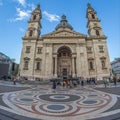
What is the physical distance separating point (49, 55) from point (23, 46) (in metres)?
9.88

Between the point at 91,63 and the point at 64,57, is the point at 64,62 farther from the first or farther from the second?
the point at 91,63

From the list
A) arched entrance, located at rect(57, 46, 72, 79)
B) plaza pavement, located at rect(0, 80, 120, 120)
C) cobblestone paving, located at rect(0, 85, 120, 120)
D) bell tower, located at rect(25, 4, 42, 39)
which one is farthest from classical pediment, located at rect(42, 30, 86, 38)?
cobblestone paving, located at rect(0, 85, 120, 120)

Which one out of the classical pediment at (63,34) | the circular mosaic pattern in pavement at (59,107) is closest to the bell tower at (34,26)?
the classical pediment at (63,34)

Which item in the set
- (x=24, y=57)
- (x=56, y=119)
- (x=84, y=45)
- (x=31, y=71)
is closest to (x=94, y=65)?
(x=84, y=45)

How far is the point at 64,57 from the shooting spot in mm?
41438

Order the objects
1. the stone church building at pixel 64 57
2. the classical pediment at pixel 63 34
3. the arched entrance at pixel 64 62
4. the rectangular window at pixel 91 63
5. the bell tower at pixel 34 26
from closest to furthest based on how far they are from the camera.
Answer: the stone church building at pixel 64 57
the rectangular window at pixel 91 63
the classical pediment at pixel 63 34
the arched entrance at pixel 64 62
the bell tower at pixel 34 26

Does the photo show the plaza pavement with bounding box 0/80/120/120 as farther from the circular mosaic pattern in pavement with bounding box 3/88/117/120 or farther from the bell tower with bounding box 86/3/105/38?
the bell tower with bounding box 86/3/105/38

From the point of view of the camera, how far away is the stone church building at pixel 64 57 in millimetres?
35147

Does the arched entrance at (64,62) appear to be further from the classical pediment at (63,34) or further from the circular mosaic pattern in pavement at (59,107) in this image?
the circular mosaic pattern in pavement at (59,107)

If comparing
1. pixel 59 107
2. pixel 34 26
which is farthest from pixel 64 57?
pixel 59 107

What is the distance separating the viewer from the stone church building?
3515 cm

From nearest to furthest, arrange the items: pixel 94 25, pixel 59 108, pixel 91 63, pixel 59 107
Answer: pixel 59 108
pixel 59 107
pixel 91 63
pixel 94 25

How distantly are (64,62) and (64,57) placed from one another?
6.19 feet

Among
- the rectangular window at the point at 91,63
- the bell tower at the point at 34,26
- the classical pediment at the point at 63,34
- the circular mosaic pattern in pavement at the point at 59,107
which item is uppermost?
the bell tower at the point at 34,26
